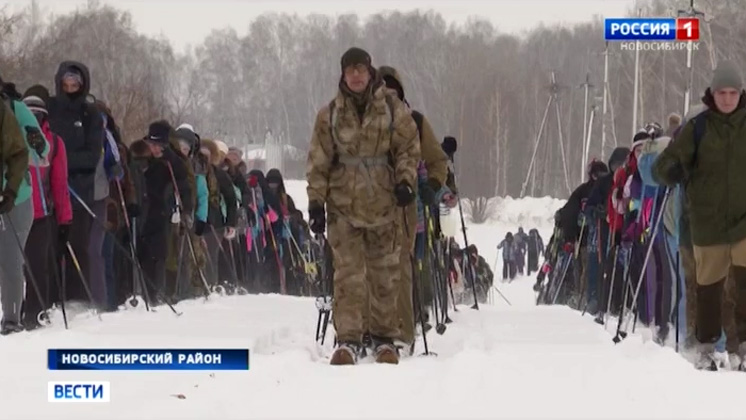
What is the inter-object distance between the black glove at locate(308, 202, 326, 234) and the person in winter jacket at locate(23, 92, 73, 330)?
7.54ft

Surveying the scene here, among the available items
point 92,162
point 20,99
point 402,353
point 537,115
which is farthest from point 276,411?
point 537,115

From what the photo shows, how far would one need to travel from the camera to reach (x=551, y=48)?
9331 cm

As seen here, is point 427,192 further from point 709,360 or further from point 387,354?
point 709,360

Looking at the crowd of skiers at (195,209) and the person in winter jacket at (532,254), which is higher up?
the crowd of skiers at (195,209)

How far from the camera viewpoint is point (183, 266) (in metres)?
11.8

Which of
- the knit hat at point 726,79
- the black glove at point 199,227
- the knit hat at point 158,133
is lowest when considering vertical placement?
the black glove at point 199,227

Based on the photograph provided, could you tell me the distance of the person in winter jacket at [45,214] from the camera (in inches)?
325

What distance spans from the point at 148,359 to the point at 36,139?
7.50 feet

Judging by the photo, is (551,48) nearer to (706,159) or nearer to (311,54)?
(311,54)

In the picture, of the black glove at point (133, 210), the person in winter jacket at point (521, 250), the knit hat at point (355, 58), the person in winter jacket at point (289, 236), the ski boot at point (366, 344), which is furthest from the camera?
the person in winter jacket at point (521, 250)

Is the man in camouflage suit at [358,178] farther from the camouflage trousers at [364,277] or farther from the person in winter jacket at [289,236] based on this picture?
the person in winter jacket at [289,236]

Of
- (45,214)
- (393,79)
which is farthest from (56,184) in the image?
(393,79)

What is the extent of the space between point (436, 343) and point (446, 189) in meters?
1.44

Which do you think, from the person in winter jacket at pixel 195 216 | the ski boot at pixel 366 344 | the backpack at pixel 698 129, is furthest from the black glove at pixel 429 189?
the person in winter jacket at pixel 195 216
